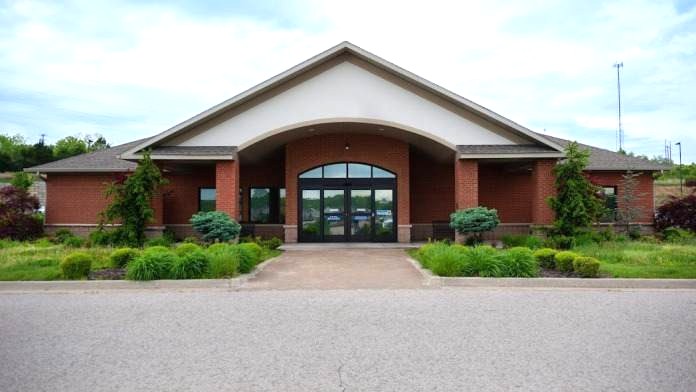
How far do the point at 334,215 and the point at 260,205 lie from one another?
13.5 feet

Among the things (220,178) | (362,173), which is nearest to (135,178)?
(220,178)

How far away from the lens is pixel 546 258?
511 inches

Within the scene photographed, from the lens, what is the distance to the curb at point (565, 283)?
1061cm

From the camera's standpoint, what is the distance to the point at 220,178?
712 inches

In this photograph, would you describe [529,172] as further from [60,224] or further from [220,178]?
[60,224]

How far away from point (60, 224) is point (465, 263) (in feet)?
62.0

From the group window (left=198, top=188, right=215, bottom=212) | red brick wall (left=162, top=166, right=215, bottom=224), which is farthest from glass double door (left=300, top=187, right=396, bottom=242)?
red brick wall (left=162, top=166, right=215, bottom=224)

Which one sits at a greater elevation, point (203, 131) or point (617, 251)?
point (203, 131)

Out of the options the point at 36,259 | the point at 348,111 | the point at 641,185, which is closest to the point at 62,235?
the point at 36,259

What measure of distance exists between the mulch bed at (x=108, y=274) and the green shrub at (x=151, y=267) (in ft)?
1.72

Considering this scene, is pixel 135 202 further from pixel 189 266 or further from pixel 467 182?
pixel 467 182

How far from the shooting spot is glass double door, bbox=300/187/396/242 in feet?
70.0

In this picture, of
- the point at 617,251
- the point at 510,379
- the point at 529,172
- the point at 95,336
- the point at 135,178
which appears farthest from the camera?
the point at 529,172

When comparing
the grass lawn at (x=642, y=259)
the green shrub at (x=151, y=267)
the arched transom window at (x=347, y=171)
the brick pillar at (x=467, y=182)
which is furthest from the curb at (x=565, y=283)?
the arched transom window at (x=347, y=171)
